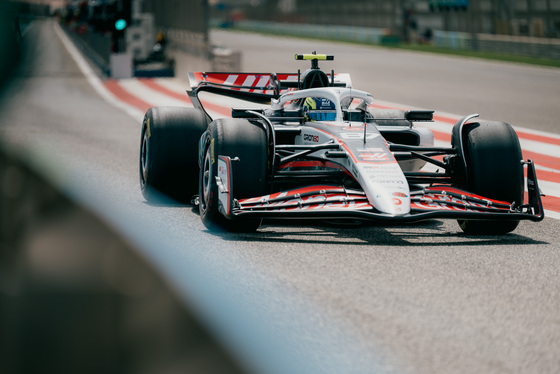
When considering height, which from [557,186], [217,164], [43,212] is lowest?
[557,186]

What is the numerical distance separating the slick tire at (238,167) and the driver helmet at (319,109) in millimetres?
1232

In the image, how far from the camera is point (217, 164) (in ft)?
19.4

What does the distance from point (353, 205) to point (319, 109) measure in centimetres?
183

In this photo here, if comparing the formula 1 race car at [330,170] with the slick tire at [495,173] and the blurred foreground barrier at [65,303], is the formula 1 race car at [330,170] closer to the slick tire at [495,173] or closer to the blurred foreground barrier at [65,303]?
A: the slick tire at [495,173]

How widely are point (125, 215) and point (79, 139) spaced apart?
219 inches

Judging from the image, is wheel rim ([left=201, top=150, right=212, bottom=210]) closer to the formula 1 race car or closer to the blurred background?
the formula 1 race car

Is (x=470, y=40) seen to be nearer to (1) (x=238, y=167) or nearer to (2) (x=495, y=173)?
(2) (x=495, y=173)

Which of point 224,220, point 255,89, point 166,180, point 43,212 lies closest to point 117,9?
point 255,89

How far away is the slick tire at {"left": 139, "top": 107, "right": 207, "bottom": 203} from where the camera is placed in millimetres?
7188

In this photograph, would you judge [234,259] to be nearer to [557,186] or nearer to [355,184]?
[355,184]

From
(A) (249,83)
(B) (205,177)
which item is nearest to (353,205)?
(B) (205,177)

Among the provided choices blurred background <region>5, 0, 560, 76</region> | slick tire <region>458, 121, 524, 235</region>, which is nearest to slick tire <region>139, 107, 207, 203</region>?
blurred background <region>5, 0, 560, 76</region>

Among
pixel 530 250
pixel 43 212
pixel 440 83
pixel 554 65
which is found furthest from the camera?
pixel 554 65

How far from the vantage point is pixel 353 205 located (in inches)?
220
